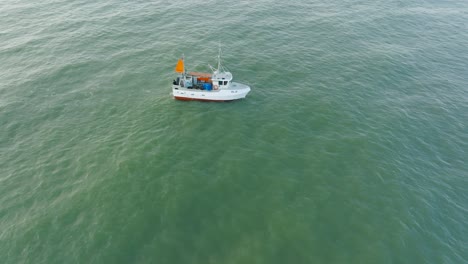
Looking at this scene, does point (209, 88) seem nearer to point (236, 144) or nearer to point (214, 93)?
point (214, 93)

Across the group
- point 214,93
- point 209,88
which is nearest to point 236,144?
point 214,93

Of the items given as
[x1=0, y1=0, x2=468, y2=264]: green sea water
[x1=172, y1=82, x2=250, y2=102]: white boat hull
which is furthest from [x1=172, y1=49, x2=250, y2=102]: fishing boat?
[x1=0, y1=0, x2=468, y2=264]: green sea water

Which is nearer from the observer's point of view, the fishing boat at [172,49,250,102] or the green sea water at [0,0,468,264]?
the green sea water at [0,0,468,264]

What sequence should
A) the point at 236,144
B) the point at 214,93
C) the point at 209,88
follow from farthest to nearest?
1. the point at 209,88
2. the point at 214,93
3. the point at 236,144

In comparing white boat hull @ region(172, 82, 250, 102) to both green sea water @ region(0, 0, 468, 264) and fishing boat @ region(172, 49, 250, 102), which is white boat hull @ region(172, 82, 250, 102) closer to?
fishing boat @ region(172, 49, 250, 102)

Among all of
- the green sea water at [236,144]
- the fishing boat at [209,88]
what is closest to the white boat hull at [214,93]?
the fishing boat at [209,88]

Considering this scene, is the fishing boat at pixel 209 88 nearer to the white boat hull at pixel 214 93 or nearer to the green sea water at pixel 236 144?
the white boat hull at pixel 214 93
